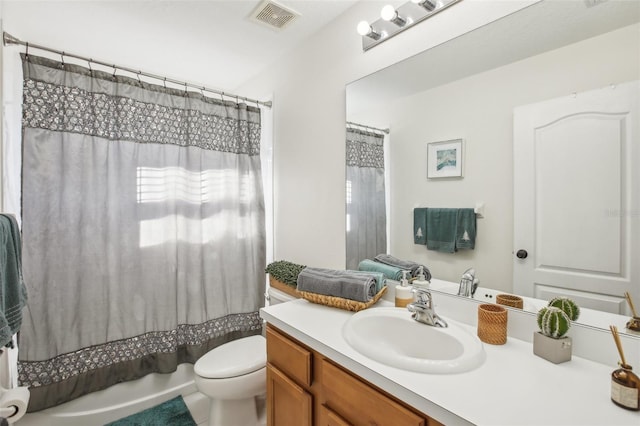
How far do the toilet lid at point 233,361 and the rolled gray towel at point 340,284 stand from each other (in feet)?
1.85

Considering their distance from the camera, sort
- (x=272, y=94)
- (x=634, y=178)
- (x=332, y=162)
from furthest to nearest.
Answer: (x=272, y=94), (x=332, y=162), (x=634, y=178)

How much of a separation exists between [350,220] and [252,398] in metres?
1.19

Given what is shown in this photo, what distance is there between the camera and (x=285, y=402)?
1.19 meters

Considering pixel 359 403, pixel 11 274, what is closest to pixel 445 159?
pixel 359 403

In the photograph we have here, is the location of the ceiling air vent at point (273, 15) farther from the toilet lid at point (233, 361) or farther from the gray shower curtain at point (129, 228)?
the toilet lid at point (233, 361)

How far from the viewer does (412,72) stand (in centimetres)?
137

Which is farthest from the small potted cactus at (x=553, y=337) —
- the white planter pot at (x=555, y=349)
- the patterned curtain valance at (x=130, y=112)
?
the patterned curtain valance at (x=130, y=112)

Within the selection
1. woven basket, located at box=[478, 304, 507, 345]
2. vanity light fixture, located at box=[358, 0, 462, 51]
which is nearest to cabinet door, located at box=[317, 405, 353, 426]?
woven basket, located at box=[478, 304, 507, 345]

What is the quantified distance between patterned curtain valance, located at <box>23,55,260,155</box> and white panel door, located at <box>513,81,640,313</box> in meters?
1.80

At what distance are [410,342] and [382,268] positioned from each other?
436 mm

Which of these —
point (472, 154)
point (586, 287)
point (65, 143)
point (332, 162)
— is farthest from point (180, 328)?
point (586, 287)

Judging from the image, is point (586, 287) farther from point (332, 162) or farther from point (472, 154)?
point (332, 162)

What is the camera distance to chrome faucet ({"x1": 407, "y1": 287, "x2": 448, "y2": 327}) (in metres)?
1.06

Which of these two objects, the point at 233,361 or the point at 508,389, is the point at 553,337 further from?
the point at 233,361
